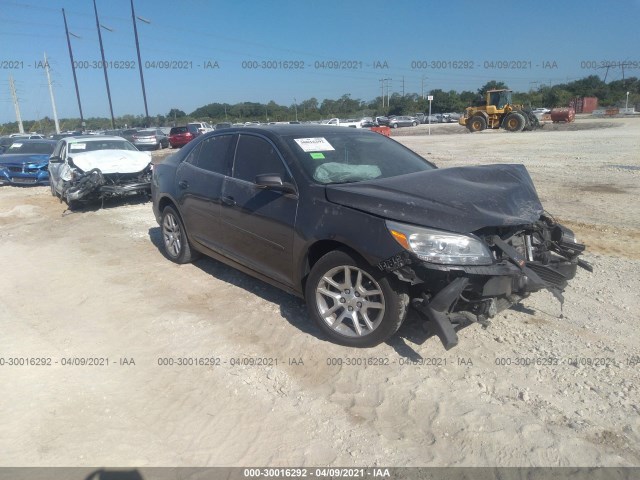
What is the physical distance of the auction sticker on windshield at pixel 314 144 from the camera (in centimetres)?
428

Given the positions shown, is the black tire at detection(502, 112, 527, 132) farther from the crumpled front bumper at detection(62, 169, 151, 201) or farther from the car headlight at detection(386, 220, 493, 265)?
the car headlight at detection(386, 220, 493, 265)

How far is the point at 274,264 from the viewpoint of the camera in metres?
4.18

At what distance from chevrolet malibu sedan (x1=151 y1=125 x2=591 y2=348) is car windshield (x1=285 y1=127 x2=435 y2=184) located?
0.01 metres

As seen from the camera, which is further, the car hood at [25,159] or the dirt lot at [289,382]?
the car hood at [25,159]

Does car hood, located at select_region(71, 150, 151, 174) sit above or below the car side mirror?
below

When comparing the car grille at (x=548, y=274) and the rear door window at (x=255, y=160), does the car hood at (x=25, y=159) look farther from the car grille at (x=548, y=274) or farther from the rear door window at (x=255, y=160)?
the car grille at (x=548, y=274)

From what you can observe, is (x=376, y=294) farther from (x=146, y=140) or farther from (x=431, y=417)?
(x=146, y=140)

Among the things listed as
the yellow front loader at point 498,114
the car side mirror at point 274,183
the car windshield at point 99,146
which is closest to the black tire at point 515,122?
the yellow front loader at point 498,114

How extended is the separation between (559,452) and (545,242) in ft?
6.09

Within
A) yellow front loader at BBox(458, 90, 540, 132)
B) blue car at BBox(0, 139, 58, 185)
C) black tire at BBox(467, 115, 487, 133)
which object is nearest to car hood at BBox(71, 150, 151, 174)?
blue car at BBox(0, 139, 58, 185)

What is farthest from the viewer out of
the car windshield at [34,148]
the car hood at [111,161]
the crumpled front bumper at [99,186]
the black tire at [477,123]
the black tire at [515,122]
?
the black tire at [477,123]

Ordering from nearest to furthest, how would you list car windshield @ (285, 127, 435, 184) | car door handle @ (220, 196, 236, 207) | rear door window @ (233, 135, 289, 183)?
1. car windshield @ (285, 127, 435, 184)
2. rear door window @ (233, 135, 289, 183)
3. car door handle @ (220, 196, 236, 207)

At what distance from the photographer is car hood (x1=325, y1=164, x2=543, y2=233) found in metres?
3.27

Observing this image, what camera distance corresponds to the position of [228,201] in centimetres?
466
